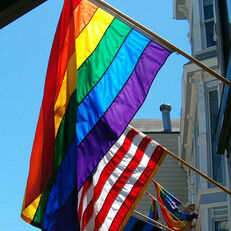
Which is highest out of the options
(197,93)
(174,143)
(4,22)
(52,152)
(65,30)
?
(174,143)

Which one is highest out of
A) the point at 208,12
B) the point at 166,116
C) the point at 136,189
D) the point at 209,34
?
the point at 166,116

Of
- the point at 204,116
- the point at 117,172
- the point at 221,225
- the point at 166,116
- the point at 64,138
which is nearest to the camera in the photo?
the point at 64,138

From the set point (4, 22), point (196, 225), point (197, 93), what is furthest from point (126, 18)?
point (196, 225)

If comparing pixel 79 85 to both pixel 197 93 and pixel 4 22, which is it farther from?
pixel 197 93

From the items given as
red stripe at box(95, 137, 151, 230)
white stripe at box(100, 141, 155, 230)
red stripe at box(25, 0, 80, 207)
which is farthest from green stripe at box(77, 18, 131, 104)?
white stripe at box(100, 141, 155, 230)

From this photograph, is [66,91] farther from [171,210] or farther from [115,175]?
[171,210]

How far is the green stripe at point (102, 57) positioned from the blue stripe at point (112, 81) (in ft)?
0.24

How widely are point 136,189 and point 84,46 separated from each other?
319 cm

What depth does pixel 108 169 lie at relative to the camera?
10.9 meters

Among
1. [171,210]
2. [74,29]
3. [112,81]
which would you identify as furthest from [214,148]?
[74,29]

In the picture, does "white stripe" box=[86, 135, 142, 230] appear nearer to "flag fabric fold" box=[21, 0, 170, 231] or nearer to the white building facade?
"flag fabric fold" box=[21, 0, 170, 231]

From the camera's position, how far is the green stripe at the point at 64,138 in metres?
8.50

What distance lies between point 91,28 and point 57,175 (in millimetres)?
2328

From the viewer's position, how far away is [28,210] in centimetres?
905
